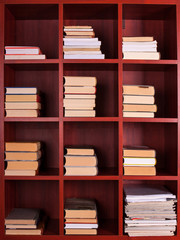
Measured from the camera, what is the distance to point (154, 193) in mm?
2154

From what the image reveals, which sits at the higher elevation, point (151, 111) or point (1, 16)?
point (1, 16)

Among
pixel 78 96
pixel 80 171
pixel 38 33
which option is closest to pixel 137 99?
pixel 78 96

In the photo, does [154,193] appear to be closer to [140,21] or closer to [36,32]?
[140,21]

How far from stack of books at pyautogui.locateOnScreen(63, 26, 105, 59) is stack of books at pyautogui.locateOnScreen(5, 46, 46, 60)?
201 millimetres

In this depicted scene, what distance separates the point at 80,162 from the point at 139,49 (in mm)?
950

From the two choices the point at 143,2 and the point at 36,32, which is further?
the point at 36,32

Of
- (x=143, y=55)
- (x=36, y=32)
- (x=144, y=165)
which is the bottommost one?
(x=144, y=165)

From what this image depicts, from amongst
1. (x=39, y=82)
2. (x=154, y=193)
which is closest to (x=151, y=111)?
(x=154, y=193)

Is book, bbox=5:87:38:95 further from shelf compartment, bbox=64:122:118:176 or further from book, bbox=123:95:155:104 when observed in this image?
book, bbox=123:95:155:104

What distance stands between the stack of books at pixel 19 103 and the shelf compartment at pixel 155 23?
3.32 feet

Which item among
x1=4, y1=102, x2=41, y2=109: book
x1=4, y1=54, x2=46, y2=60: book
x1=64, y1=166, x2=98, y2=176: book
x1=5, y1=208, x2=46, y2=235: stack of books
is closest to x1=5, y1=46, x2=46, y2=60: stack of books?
x1=4, y1=54, x2=46, y2=60: book

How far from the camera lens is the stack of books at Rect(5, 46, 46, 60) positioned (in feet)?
6.93

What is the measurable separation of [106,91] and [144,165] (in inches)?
28.8

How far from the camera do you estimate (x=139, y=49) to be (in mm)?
2131
